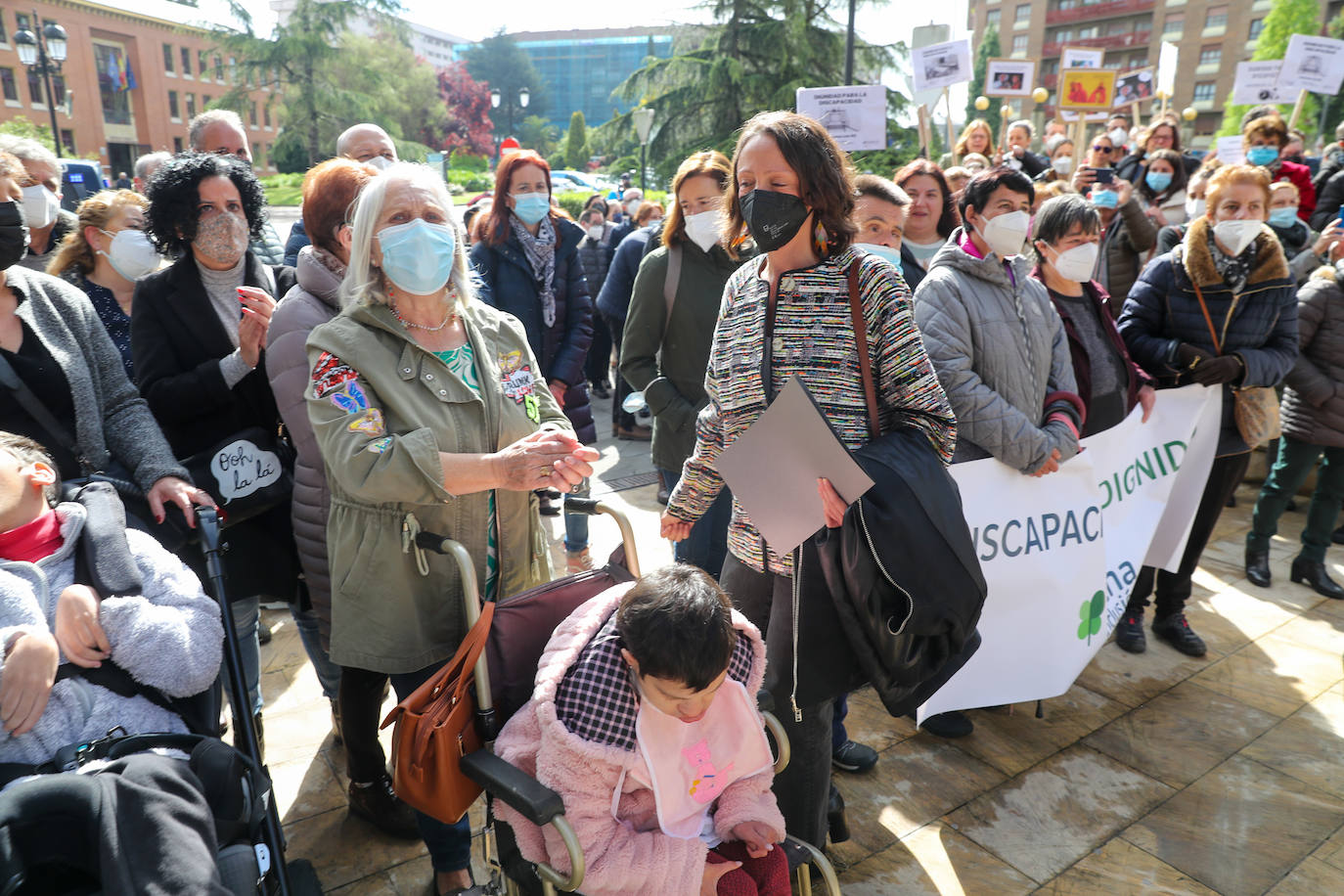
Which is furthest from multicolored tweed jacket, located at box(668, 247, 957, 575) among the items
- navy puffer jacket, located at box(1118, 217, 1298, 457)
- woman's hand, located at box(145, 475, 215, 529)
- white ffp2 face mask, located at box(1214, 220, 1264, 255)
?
white ffp2 face mask, located at box(1214, 220, 1264, 255)

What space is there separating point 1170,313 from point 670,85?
19319mm

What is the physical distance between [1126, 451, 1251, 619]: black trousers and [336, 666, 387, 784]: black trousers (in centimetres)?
348

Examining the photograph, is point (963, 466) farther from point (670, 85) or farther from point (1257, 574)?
point (670, 85)

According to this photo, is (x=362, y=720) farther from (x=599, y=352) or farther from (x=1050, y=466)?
(x=599, y=352)

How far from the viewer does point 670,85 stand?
840 inches

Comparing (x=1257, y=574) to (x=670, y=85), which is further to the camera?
(x=670, y=85)

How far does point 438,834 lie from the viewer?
7.63ft

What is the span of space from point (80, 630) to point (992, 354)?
8.92ft

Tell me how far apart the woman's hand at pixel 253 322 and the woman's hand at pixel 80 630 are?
1.16 m

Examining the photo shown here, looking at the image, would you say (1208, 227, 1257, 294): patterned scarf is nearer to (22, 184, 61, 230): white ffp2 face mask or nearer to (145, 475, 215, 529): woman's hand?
(145, 475, 215, 529): woman's hand

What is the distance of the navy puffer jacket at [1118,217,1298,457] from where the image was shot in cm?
395

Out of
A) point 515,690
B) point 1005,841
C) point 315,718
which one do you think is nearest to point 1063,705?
point 1005,841

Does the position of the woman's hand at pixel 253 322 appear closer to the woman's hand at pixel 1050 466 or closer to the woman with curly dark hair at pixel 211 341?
the woman with curly dark hair at pixel 211 341

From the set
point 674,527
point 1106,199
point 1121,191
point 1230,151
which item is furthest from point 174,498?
point 1230,151
